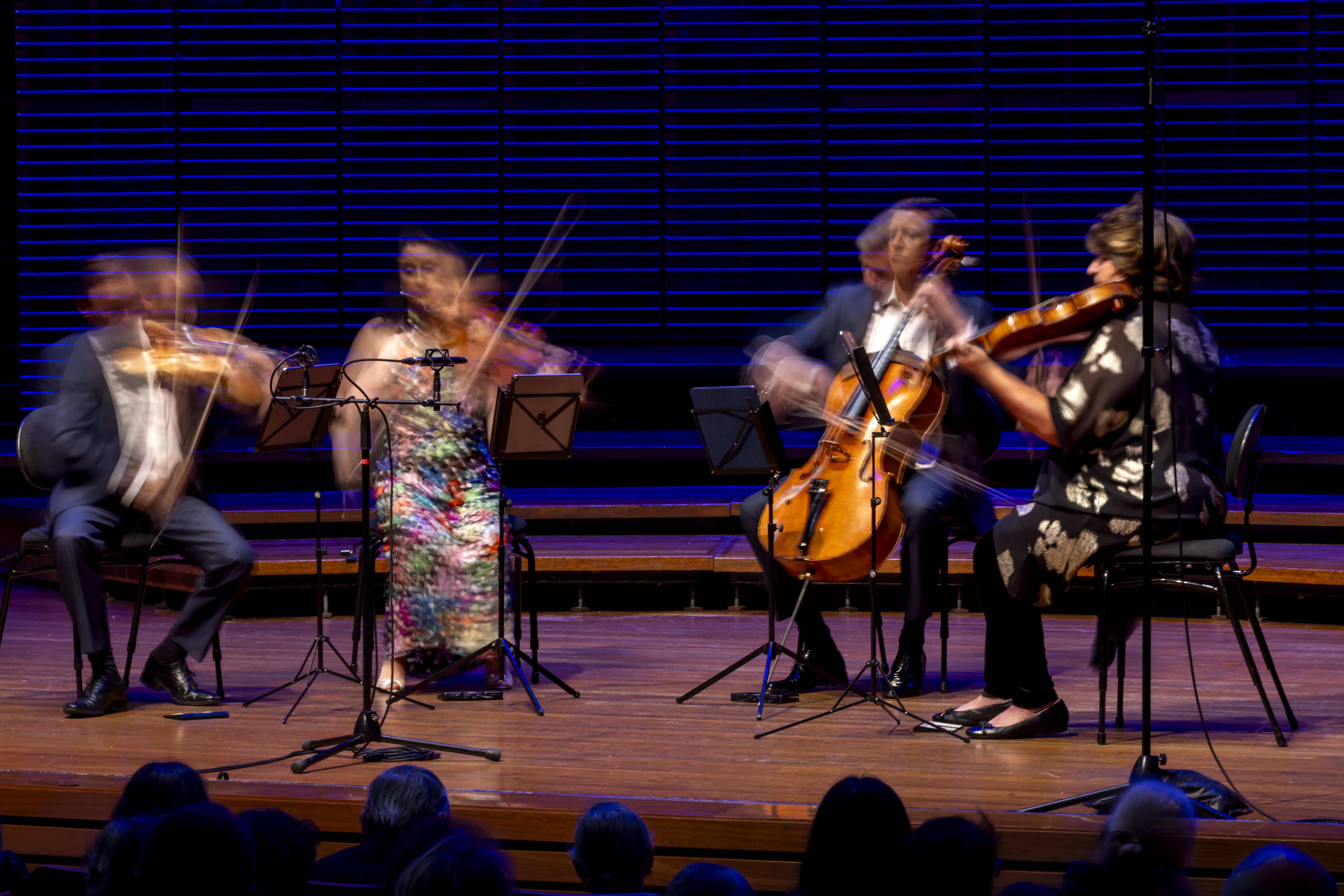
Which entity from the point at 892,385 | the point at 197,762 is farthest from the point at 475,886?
the point at 892,385

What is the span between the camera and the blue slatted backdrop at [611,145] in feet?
24.3

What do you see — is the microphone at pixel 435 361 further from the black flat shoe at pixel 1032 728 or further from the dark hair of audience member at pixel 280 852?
the dark hair of audience member at pixel 280 852

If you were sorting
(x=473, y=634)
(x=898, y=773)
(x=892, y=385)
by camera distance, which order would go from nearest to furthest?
(x=898, y=773) < (x=892, y=385) < (x=473, y=634)

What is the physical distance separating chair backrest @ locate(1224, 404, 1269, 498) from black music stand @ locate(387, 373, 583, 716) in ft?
5.56

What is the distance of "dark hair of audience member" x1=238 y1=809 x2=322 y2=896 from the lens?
215 cm

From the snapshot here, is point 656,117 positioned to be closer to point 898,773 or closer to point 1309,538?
point 1309,538

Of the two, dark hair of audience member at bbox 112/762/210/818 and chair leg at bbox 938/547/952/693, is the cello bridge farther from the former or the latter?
dark hair of audience member at bbox 112/762/210/818

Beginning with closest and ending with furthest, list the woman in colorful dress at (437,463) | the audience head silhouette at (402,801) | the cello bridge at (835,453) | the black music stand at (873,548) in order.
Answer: the audience head silhouette at (402,801)
the black music stand at (873,548)
the cello bridge at (835,453)
the woman in colorful dress at (437,463)

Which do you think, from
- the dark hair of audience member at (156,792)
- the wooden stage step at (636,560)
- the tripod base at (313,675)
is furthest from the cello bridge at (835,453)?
the dark hair of audience member at (156,792)

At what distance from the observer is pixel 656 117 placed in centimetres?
755

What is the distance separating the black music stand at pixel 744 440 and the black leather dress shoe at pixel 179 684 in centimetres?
150

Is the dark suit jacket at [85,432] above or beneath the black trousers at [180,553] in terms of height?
above

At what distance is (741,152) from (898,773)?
4.64 metres

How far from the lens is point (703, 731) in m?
3.98
